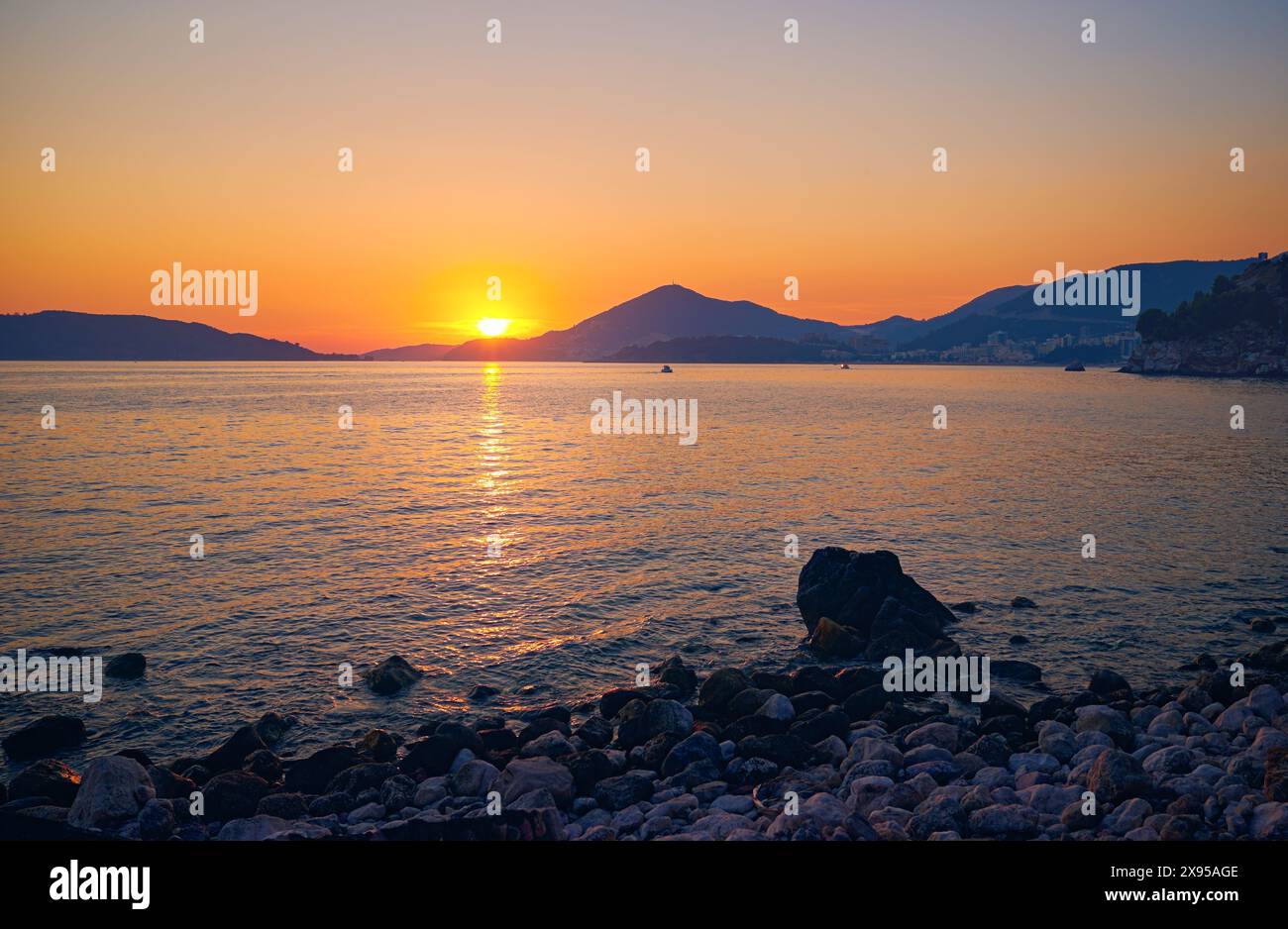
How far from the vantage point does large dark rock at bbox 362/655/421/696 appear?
17.9 metres

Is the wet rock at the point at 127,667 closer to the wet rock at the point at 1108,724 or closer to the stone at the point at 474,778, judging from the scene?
the stone at the point at 474,778

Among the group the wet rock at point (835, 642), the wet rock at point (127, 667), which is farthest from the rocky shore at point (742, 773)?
the wet rock at point (127, 667)

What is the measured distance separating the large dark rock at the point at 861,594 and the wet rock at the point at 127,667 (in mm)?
16751

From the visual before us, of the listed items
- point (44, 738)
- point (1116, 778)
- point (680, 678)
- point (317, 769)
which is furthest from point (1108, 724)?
point (44, 738)

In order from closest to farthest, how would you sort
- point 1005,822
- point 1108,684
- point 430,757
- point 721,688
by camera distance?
point 1005,822
point 430,757
point 721,688
point 1108,684

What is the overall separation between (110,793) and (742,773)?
9.99 m

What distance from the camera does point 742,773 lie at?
13.4 m

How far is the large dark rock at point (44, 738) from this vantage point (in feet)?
48.9

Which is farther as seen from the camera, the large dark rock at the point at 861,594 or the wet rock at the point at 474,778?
the large dark rock at the point at 861,594

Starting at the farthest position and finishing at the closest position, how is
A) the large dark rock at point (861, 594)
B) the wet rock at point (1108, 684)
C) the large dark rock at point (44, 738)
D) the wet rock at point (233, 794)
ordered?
the large dark rock at point (861, 594), the wet rock at point (1108, 684), the large dark rock at point (44, 738), the wet rock at point (233, 794)

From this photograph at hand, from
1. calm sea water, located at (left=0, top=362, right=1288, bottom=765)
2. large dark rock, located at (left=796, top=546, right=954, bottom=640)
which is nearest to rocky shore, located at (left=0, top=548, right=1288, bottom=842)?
calm sea water, located at (left=0, top=362, right=1288, bottom=765)

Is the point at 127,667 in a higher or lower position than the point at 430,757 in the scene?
higher

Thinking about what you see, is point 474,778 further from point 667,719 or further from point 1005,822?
point 1005,822

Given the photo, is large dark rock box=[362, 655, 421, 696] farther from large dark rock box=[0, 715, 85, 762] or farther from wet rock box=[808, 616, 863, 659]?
wet rock box=[808, 616, 863, 659]
